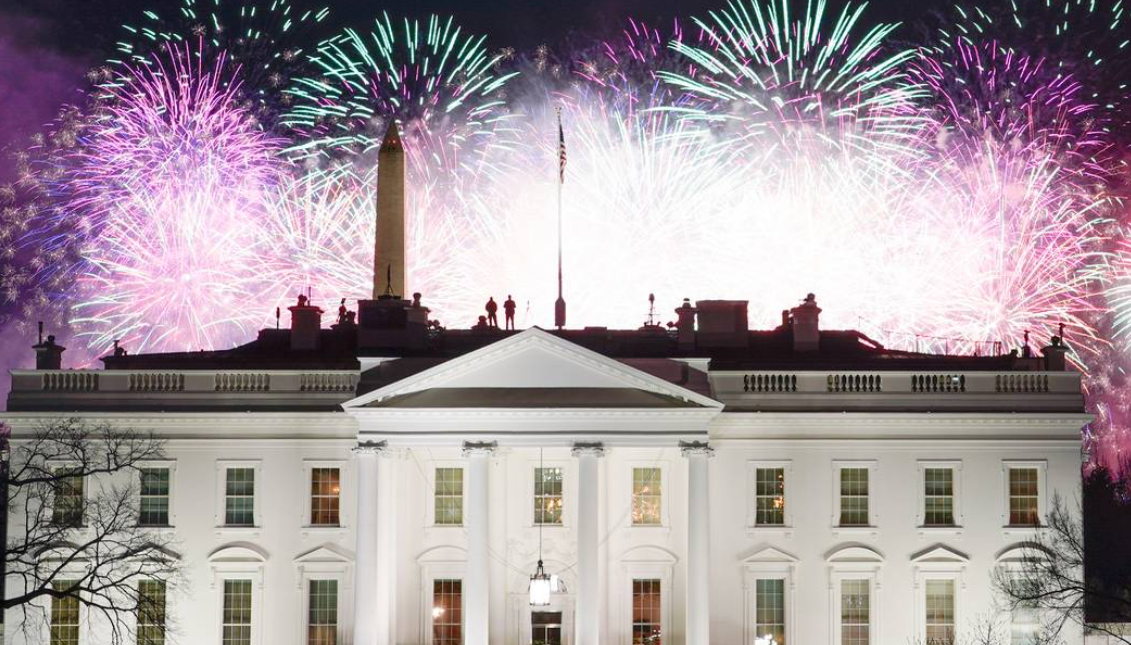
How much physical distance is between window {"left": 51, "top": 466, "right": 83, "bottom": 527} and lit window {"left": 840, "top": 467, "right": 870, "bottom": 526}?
2181cm

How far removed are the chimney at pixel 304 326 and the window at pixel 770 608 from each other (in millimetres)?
15615

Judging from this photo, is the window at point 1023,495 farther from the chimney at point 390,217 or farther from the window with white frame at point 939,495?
the chimney at point 390,217

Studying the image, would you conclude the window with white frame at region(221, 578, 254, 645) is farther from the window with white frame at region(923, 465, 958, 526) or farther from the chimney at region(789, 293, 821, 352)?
the window with white frame at region(923, 465, 958, 526)

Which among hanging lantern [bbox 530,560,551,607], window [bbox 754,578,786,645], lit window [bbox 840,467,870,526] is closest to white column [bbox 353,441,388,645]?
hanging lantern [bbox 530,560,551,607]

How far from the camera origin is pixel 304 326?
202 ft

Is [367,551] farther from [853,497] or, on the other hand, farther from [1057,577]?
[1057,577]

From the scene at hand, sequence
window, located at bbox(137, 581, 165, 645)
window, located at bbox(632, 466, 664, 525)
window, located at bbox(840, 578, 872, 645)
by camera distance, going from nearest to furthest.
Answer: window, located at bbox(137, 581, 165, 645), window, located at bbox(840, 578, 872, 645), window, located at bbox(632, 466, 664, 525)

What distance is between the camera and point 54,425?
56938 millimetres

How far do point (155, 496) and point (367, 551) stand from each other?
23.6ft

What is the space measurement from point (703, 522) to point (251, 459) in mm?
13334

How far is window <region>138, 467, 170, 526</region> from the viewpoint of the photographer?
189 ft

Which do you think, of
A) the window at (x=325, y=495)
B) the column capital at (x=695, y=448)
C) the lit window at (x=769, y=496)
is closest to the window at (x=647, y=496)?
the lit window at (x=769, y=496)

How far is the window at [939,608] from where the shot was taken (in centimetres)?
5662

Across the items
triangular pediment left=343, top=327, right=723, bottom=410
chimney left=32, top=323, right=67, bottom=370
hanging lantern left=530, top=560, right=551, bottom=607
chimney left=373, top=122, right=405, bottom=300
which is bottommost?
hanging lantern left=530, top=560, right=551, bottom=607
